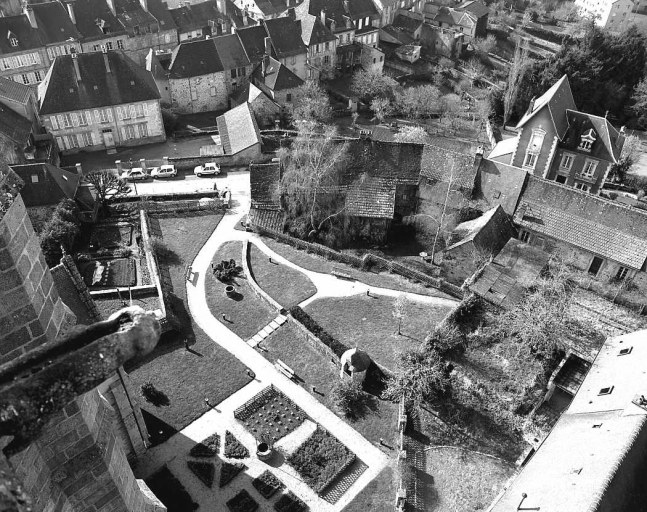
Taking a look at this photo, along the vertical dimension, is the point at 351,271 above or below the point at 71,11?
below

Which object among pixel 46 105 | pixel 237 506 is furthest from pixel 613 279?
pixel 46 105

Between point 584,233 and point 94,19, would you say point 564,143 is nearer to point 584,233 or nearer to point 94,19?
point 584,233

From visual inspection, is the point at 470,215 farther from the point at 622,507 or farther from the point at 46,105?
the point at 46,105

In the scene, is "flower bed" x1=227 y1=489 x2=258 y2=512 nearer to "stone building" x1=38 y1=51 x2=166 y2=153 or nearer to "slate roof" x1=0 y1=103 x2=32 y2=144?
"slate roof" x1=0 y1=103 x2=32 y2=144

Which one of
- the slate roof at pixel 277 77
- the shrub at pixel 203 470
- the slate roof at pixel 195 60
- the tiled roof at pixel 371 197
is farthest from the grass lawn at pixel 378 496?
the slate roof at pixel 195 60

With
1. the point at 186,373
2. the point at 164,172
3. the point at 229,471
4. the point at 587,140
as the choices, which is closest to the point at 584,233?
the point at 587,140

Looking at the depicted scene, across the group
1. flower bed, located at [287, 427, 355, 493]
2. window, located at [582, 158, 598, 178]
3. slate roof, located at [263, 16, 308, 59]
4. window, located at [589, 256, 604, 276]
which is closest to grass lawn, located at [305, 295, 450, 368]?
flower bed, located at [287, 427, 355, 493]

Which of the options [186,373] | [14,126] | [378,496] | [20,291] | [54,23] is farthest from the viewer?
[54,23]
